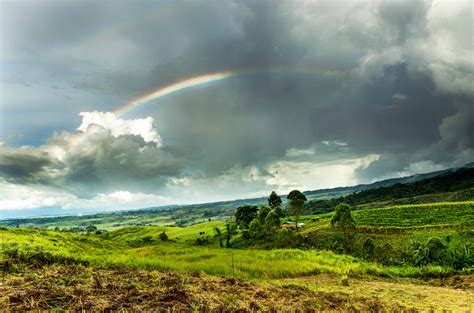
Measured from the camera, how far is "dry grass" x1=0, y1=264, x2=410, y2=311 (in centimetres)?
902

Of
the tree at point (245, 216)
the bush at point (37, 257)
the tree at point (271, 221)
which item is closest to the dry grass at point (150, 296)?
the bush at point (37, 257)

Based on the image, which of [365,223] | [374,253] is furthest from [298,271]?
[365,223]

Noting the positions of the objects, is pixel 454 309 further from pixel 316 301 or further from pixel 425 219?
pixel 425 219

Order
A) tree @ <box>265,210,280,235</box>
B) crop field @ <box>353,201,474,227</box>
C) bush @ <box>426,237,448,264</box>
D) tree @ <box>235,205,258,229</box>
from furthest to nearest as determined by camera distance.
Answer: tree @ <box>235,205,258,229</box> < crop field @ <box>353,201,474,227</box> < tree @ <box>265,210,280,235</box> < bush @ <box>426,237,448,264</box>

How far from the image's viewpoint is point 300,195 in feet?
261

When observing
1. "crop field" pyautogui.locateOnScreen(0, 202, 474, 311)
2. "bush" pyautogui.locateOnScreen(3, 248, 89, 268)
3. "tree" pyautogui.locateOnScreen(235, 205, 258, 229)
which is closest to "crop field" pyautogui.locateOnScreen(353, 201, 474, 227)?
"tree" pyautogui.locateOnScreen(235, 205, 258, 229)

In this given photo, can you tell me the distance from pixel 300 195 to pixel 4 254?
225 feet

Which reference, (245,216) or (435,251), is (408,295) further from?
(245,216)

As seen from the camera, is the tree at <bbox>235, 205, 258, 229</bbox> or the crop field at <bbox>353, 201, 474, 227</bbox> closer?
the crop field at <bbox>353, 201, 474, 227</bbox>

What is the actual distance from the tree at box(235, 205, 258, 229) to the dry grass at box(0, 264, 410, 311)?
8148 centimetres

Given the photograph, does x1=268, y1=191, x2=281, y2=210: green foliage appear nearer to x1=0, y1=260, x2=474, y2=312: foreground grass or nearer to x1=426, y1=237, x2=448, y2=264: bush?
x1=426, y1=237, x2=448, y2=264: bush

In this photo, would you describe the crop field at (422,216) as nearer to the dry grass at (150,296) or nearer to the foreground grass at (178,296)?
the foreground grass at (178,296)

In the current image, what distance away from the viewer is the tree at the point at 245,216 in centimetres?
9375

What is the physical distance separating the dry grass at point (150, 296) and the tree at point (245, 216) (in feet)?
267
